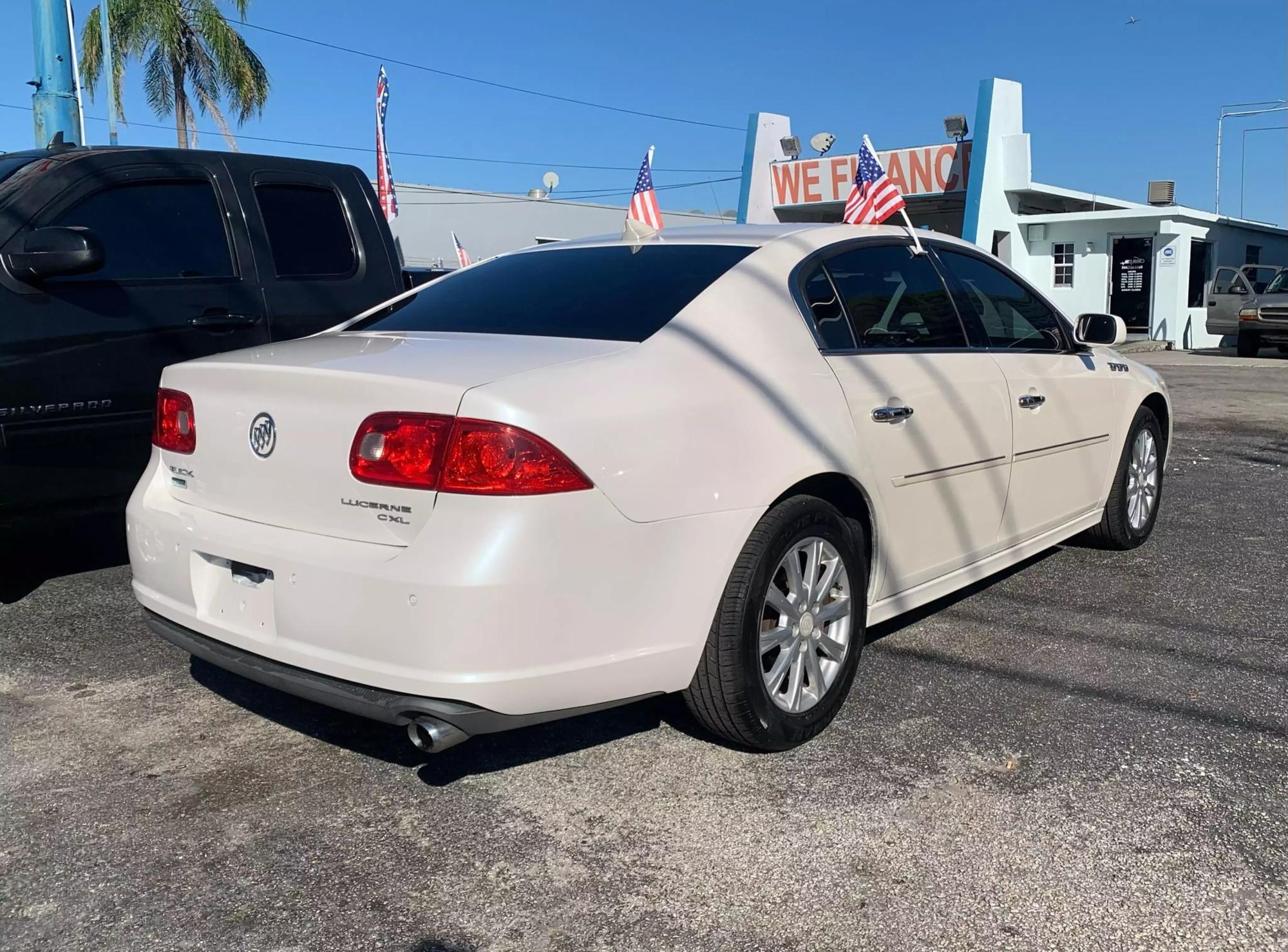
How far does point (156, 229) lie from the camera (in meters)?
5.08

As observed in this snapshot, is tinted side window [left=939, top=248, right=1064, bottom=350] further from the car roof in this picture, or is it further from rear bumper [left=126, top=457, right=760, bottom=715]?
rear bumper [left=126, top=457, right=760, bottom=715]

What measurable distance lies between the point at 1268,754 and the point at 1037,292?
2290 millimetres

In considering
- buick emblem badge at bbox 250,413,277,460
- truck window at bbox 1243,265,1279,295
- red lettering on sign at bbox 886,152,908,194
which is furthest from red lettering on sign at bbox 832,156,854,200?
buick emblem badge at bbox 250,413,277,460

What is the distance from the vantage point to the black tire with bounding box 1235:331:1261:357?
23.3 m

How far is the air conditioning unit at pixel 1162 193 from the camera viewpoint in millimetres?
27484

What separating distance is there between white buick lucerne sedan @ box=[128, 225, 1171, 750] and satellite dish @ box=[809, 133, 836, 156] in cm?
2280

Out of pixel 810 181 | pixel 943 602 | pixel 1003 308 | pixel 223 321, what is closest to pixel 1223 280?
pixel 810 181

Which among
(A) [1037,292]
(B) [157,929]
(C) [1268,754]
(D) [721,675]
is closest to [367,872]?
(B) [157,929]

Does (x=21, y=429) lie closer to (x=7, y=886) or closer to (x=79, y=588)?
(x=79, y=588)

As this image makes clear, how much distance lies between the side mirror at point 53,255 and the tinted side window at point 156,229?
0.18m

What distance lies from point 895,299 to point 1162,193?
2665cm

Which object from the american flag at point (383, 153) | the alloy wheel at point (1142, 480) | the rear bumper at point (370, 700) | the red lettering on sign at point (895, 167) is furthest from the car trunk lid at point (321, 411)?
the red lettering on sign at point (895, 167)

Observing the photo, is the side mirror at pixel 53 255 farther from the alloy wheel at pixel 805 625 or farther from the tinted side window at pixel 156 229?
the alloy wheel at pixel 805 625

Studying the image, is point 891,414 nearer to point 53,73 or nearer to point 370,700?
point 370,700
